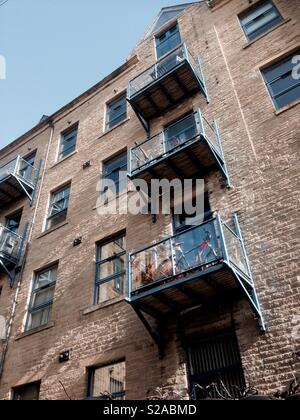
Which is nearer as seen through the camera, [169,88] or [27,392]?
[27,392]

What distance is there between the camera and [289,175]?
844 cm

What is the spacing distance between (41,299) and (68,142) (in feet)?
25.5

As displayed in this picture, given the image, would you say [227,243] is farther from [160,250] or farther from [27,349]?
[27,349]

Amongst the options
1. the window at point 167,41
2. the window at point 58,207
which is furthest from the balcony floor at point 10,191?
the window at point 167,41

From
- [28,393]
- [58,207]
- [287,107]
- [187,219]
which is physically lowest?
[28,393]

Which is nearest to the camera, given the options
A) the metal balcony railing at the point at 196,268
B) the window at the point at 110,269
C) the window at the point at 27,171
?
the metal balcony railing at the point at 196,268

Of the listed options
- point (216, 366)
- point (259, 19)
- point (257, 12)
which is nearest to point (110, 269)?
point (216, 366)

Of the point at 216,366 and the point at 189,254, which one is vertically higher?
the point at 189,254

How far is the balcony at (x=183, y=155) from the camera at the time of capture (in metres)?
9.59

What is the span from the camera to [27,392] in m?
9.73

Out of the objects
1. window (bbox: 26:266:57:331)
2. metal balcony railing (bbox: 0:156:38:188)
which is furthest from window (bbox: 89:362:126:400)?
metal balcony railing (bbox: 0:156:38:188)

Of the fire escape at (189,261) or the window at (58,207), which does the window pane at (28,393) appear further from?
the window at (58,207)

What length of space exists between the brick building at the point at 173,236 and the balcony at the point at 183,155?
4cm

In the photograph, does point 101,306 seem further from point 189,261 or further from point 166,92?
point 166,92
